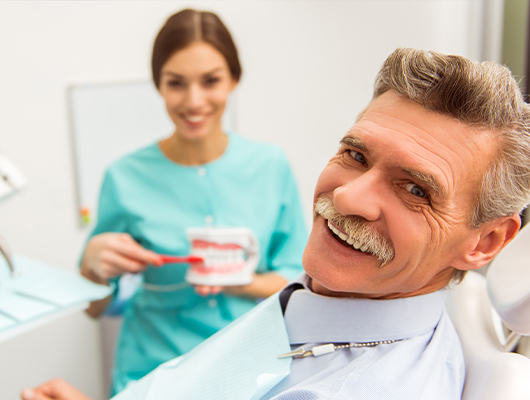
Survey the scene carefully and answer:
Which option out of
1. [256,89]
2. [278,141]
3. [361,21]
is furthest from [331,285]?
[256,89]

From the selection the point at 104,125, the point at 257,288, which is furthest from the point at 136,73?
the point at 257,288

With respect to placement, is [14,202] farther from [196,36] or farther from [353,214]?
[353,214]

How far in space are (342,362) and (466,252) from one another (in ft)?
0.81

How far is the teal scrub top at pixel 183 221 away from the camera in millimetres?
1252

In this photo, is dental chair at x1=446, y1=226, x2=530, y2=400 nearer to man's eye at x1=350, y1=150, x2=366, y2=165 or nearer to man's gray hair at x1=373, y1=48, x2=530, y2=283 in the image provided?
man's gray hair at x1=373, y1=48, x2=530, y2=283

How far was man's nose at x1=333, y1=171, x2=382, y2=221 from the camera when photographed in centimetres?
63

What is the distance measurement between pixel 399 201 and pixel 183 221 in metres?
0.75

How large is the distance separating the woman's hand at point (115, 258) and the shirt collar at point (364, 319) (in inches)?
19.1

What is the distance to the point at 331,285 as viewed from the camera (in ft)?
2.22

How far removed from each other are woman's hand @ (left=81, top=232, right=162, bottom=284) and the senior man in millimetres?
414

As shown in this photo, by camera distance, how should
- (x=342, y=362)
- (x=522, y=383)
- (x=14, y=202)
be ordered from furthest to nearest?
(x=14, y=202) < (x=342, y=362) < (x=522, y=383)

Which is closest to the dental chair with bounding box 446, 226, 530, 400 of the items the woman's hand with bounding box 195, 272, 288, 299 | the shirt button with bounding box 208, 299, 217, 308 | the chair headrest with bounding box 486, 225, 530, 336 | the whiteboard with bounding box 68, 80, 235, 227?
the chair headrest with bounding box 486, 225, 530, 336

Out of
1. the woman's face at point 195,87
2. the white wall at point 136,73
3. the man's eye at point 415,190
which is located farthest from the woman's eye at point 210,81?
the man's eye at point 415,190

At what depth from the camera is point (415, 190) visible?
650mm
